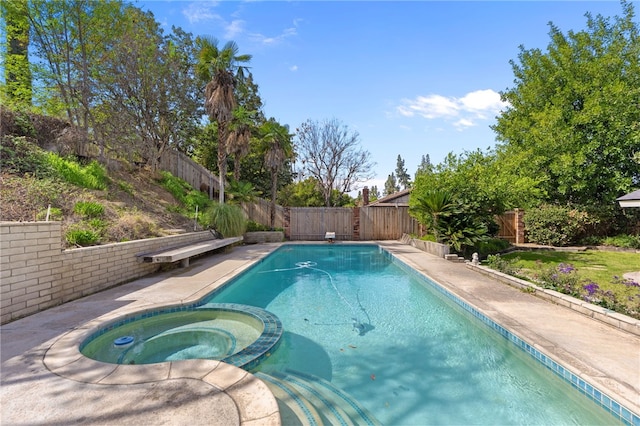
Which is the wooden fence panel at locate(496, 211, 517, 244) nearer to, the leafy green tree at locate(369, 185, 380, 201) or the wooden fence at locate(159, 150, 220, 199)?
the wooden fence at locate(159, 150, 220, 199)

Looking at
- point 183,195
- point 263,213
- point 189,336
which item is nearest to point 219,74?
point 183,195

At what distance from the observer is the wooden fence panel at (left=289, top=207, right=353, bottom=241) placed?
1558 centimetres

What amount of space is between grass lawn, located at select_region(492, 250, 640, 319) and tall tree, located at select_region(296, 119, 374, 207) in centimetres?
1387

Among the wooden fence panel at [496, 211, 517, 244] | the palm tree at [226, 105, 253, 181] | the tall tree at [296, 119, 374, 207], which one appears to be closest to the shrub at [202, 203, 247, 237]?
the palm tree at [226, 105, 253, 181]

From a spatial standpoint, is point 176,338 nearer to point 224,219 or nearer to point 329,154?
point 224,219

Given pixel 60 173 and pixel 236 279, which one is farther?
pixel 60 173

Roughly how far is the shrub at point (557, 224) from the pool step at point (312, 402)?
12953 mm

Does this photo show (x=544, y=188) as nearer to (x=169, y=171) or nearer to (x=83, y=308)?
(x=83, y=308)

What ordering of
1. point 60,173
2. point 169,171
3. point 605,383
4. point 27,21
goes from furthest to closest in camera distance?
point 169,171, point 27,21, point 60,173, point 605,383

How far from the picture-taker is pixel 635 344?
11.0 feet

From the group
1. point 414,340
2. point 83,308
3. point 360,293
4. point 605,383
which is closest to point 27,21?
point 83,308

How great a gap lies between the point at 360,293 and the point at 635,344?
4.24 m

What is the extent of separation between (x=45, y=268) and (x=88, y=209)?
2865 millimetres

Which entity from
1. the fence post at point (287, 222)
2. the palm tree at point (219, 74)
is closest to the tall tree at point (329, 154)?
the fence post at point (287, 222)
